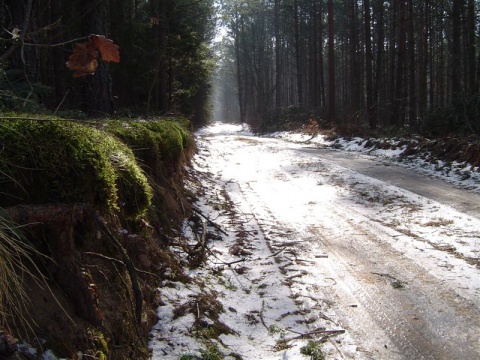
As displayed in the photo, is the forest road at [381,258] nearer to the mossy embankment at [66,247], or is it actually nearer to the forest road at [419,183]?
the forest road at [419,183]

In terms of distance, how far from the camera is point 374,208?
6.74 meters

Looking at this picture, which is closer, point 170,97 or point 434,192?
point 434,192

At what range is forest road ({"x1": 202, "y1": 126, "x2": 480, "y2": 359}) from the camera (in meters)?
3.22

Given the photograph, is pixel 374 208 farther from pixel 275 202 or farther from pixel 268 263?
pixel 268 263

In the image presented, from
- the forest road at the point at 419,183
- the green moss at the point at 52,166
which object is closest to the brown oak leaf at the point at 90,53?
the green moss at the point at 52,166

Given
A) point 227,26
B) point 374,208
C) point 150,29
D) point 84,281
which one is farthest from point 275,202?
point 227,26

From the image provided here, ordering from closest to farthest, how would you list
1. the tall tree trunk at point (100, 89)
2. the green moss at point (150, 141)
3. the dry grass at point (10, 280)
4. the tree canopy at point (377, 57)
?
the dry grass at point (10, 280) → the green moss at point (150, 141) → the tall tree trunk at point (100, 89) → the tree canopy at point (377, 57)

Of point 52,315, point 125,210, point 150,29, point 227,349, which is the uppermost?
point 150,29

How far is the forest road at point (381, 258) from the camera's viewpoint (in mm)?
3225

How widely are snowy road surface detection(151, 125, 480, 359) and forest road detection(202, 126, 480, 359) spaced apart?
0.5 inches

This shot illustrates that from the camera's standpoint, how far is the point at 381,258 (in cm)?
468

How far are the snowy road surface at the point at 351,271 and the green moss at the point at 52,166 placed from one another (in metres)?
1.19

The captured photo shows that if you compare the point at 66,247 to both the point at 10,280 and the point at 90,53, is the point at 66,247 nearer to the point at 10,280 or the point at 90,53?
the point at 10,280

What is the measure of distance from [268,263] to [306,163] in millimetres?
7422
